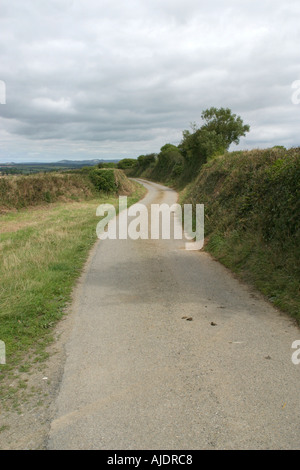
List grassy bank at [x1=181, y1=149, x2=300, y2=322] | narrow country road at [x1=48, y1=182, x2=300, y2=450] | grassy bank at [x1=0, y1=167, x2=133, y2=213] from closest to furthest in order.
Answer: narrow country road at [x1=48, y1=182, x2=300, y2=450] < grassy bank at [x1=181, y1=149, x2=300, y2=322] < grassy bank at [x1=0, y1=167, x2=133, y2=213]

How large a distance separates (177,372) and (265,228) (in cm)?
592

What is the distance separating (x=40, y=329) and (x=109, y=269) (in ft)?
12.1

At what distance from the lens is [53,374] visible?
4.08 meters

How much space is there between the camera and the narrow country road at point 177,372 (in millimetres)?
3008

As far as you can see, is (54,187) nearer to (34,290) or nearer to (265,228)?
(265,228)

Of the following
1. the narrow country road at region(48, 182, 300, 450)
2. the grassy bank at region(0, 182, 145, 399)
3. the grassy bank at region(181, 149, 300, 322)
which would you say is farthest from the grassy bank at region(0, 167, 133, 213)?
the narrow country road at region(48, 182, 300, 450)

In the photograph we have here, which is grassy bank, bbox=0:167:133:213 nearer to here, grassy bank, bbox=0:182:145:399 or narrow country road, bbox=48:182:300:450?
grassy bank, bbox=0:182:145:399

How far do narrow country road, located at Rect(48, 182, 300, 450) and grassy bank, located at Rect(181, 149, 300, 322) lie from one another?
2.00 feet

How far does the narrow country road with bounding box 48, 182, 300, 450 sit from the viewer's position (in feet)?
9.87

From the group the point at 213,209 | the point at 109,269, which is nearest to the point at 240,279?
the point at 109,269

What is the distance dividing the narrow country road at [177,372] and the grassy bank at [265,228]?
0.61 m

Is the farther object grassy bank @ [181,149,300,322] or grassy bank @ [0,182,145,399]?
grassy bank @ [181,149,300,322]

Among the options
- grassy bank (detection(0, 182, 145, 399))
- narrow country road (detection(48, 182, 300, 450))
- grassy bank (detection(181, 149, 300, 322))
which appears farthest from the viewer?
grassy bank (detection(181, 149, 300, 322))

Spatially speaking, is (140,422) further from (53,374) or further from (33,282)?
(33,282)
